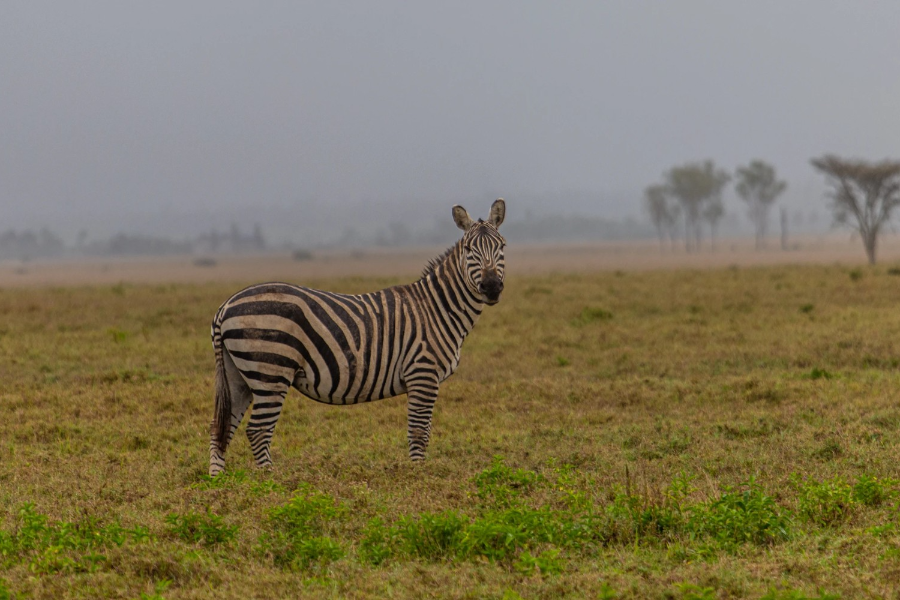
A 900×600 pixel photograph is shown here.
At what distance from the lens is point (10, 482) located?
8.43 m

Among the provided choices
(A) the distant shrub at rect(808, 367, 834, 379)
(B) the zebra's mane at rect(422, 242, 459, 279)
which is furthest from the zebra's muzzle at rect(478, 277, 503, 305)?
(A) the distant shrub at rect(808, 367, 834, 379)

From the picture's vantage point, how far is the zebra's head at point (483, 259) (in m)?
8.55

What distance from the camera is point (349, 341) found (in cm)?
845

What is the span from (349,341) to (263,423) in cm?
110

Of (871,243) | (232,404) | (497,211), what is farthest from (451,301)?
(871,243)

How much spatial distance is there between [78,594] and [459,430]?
5.70 meters

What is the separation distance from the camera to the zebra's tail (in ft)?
27.4

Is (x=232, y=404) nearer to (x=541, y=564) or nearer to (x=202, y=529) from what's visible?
(x=202, y=529)

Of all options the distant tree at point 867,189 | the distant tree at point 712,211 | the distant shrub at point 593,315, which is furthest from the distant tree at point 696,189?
the distant shrub at point 593,315

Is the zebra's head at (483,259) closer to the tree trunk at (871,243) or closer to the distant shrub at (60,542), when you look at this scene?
the distant shrub at (60,542)

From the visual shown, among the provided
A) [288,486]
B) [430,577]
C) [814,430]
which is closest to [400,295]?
[288,486]

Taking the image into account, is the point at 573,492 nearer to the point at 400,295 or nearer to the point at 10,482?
the point at 400,295

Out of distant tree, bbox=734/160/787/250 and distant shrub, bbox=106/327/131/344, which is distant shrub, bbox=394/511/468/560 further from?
distant tree, bbox=734/160/787/250

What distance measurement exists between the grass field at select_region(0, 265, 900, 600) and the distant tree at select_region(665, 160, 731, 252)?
96.2 meters
